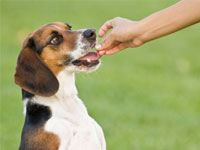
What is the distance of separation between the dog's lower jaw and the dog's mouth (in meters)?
0.17

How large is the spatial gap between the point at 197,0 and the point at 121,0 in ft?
71.0

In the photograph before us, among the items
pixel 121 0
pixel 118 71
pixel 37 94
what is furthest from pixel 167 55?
pixel 121 0

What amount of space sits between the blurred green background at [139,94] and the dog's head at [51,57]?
A: 1.01 m

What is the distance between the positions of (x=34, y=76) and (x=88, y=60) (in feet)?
2.19

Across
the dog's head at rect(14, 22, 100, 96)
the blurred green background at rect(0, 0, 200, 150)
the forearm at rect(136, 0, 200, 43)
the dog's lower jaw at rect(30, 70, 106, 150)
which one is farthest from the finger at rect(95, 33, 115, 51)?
the blurred green background at rect(0, 0, 200, 150)

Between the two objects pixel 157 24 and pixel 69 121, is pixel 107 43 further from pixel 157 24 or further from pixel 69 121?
pixel 69 121

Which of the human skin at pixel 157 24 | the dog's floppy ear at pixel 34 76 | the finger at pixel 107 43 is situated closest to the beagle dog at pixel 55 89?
the dog's floppy ear at pixel 34 76

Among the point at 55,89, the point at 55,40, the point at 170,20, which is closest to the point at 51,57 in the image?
the point at 55,40

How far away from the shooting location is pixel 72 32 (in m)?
5.83

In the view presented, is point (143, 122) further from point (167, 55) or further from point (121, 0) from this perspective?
point (121, 0)

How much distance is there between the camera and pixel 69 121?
538 centimetres

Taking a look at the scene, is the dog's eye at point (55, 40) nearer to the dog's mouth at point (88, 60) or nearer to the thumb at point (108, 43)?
the dog's mouth at point (88, 60)

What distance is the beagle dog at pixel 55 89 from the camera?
17.2 ft

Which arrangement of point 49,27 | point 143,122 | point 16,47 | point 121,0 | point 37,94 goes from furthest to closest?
point 121,0 → point 16,47 → point 143,122 → point 49,27 → point 37,94
